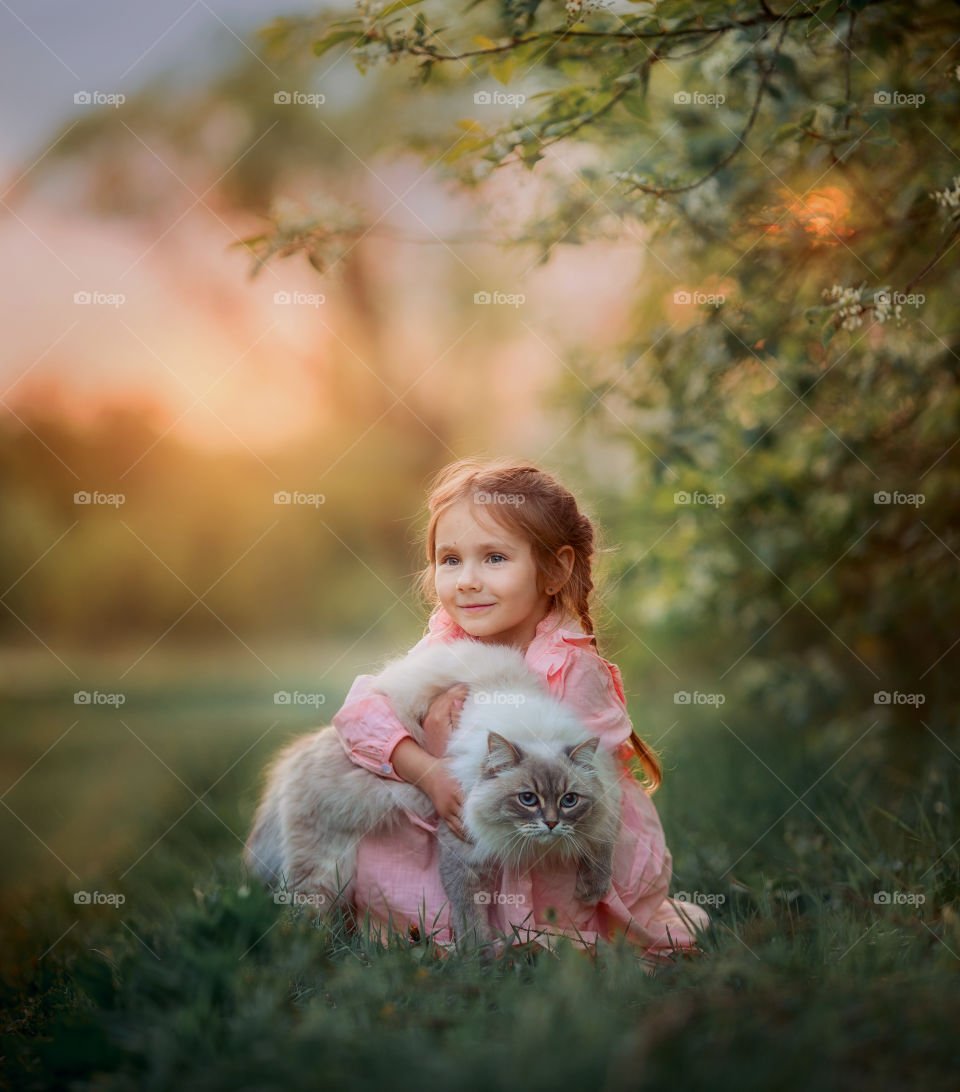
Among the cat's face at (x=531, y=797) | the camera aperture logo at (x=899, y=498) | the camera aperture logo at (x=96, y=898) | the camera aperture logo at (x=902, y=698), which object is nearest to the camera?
the cat's face at (x=531, y=797)

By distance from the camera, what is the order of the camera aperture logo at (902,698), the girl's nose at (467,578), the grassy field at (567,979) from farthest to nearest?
the camera aperture logo at (902,698) < the girl's nose at (467,578) < the grassy field at (567,979)

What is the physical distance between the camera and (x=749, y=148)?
4.31m

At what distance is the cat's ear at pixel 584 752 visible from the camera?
2.79 m

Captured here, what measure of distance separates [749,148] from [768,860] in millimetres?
3019

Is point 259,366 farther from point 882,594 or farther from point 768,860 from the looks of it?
point 768,860

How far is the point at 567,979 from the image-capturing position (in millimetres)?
2209

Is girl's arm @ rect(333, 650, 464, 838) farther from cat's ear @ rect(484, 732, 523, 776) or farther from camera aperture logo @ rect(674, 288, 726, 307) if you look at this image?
camera aperture logo @ rect(674, 288, 726, 307)

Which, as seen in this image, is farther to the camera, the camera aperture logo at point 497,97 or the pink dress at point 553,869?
the camera aperture logo at point 497,97

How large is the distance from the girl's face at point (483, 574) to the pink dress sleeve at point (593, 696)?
247 mm

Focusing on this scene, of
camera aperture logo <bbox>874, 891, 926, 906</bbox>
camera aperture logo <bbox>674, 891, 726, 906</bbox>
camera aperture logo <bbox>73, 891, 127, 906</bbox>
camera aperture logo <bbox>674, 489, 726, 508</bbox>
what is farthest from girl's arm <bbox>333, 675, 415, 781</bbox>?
camera aperture logo <bbox>674, 489, 726, 508</bbox>

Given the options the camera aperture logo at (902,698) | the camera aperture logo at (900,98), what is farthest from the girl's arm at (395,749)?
the camera aperture logo at (902,698)

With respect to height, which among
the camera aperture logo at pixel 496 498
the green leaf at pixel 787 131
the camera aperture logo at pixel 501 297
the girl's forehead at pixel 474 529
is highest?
the green leaf at pixel 787 131

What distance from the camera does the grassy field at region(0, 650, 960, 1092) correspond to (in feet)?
5.91

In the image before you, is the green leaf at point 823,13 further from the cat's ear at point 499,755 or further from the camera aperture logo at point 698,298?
the cat's ear at point 499,755
